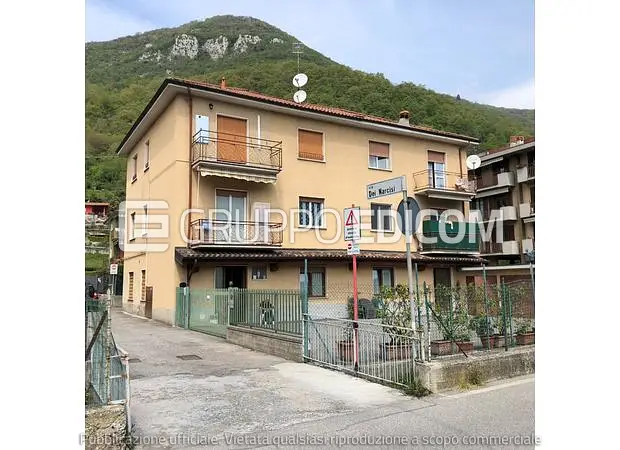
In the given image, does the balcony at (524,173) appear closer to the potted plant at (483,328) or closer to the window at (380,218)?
the window at (380,218)

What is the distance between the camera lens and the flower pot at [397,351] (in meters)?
7.23

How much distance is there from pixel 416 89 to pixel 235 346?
20.5 metres

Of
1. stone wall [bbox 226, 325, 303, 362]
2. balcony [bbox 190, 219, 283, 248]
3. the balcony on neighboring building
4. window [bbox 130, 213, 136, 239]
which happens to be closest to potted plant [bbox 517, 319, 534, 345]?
stone wall [bbox 226, 325, 303, 362]

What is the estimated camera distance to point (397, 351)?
755cm

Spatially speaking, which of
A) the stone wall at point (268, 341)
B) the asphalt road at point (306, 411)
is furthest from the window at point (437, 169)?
the asphalt road at point (306, 411)

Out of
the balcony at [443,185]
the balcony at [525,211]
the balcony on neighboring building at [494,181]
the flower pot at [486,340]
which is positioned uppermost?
the balcony on neighboring building at [494,181]

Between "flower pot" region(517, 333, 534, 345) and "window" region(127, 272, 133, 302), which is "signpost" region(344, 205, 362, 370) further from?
"window" region(127, 272, 133, 302)

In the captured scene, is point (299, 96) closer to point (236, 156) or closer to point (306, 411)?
point (236, 156)

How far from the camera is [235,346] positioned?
1169 cm

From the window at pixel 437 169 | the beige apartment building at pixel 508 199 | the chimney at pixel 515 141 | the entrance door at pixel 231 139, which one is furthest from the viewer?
the beige apartment building at pixel 508 199

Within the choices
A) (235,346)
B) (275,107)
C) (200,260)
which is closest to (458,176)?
(275,107)


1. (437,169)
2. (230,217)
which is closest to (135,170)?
(230,217)

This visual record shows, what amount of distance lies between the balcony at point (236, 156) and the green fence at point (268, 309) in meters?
6.00
